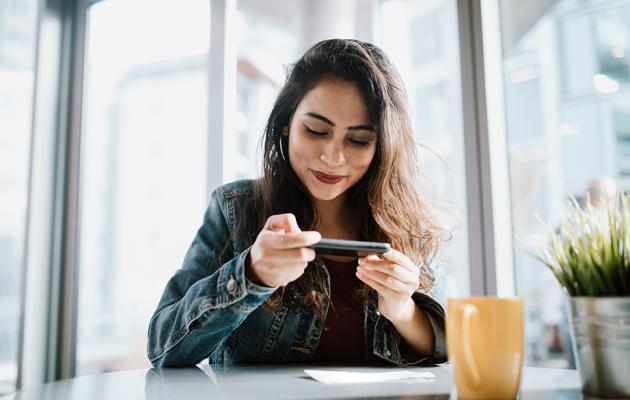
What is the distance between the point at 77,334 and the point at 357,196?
1.73 meters

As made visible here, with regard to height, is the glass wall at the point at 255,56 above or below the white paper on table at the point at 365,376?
above

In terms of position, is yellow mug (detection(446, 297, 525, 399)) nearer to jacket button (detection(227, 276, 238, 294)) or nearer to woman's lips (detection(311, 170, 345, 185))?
jacket button (detection(227, 276, 238, 294))

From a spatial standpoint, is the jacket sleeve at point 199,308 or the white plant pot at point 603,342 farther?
the jacket sleeve at point 199,308

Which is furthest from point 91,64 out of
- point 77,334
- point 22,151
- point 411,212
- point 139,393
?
point 139,393

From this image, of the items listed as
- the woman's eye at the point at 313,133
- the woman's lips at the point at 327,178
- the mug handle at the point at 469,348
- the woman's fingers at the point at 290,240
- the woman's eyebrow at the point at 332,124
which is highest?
the woman's eyebrow at the point at 332,124

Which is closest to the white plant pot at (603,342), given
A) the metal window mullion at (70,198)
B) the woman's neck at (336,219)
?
the woman's neck at (336,219)

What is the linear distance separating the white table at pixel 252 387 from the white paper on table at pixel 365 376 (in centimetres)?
2

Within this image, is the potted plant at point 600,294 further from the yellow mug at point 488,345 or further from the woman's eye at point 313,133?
the woman's eye at point 313,133

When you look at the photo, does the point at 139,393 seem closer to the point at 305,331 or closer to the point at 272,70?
the point at 305,331

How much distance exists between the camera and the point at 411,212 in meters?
1.28

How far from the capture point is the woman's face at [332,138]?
115 centimetres

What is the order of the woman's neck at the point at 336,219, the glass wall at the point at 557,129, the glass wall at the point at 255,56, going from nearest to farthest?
the woman's neck at the point at 336,219, the glass wall at the point at 255,56, the glass wall at the point at 557,129

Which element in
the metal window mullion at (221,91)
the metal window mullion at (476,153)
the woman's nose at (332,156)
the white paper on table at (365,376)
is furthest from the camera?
the metal window mullion at (221,91)

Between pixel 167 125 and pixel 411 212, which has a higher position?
pixel 167 125
